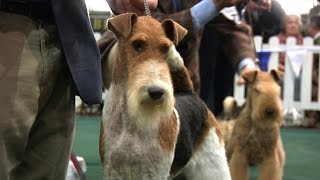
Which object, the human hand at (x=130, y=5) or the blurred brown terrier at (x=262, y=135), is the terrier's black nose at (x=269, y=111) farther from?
the human hand at (x=130, y=5)

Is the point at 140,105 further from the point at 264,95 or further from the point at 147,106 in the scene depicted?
the point at 264,95

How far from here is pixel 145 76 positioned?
161cm

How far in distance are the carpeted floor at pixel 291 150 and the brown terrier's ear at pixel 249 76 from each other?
0.80 metres

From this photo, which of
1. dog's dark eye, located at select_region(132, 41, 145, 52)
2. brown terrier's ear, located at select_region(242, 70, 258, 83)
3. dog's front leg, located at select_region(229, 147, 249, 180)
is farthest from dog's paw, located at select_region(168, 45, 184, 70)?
dog's front leg, located at select_region(229, 147, 249, 180)

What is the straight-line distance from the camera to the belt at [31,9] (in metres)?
1.29

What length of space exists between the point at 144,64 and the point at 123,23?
0.16 metres

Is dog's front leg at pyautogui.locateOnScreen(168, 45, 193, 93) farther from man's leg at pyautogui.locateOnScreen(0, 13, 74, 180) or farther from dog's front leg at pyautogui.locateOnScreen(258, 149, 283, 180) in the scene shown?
dog's front leg at pyautogui.locateOnScreen(258, 149, 283, 180)

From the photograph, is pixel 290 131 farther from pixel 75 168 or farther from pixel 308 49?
pixel 75 168

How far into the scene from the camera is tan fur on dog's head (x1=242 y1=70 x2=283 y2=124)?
2.96 m

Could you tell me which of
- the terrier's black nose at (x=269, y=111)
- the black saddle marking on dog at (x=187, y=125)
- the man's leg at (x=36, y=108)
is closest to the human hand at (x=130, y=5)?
the black saddle marking on dog at (x=187, y=125)

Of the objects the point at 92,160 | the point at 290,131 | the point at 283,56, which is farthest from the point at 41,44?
the point at 283,56

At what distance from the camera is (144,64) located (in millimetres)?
1654

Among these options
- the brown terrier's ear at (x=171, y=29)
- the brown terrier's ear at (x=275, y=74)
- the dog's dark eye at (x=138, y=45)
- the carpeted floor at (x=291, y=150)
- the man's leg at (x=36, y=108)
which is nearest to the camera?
the man's leg at (x=36, y=108)

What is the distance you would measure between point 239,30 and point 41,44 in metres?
1.72
